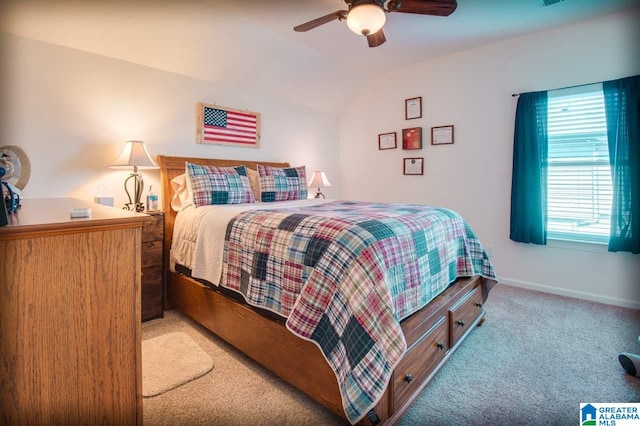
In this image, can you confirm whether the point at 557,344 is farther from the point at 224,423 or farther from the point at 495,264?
the point at 224,423

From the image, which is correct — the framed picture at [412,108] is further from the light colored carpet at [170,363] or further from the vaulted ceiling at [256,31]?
the light colored carpet at [170,363]

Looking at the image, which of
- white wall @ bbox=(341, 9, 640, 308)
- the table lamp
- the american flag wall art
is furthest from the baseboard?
the table lamp

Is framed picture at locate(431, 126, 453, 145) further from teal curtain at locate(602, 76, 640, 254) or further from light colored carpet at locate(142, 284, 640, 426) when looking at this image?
light colored carpet at locate(142, 284, 640, 426)

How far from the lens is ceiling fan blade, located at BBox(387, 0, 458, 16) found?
2041mm

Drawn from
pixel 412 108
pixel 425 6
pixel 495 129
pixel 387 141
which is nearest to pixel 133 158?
pixel 425 6

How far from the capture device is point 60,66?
2.34 meters

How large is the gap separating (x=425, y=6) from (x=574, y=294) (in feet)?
9.46

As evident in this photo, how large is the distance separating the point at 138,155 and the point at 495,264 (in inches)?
144

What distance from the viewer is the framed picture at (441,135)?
3.66m

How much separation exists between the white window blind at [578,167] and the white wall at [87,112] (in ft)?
10.7

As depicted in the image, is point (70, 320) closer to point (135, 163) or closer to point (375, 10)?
point (135, 163)

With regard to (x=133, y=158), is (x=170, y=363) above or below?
below

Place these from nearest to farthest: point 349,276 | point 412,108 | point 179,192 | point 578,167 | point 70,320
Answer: point 70,320 < point 349,276 < point 179,192 < point 578,167 < point 412,108

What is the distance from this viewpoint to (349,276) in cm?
133
